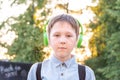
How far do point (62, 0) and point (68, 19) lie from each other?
7674 millimetres

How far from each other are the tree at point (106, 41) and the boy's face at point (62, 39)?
613 cm

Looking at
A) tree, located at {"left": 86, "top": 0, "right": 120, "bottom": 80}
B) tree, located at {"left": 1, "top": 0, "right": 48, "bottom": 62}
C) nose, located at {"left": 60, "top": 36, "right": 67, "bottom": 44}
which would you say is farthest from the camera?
tree, located at {"left": 1, "top": 0, "right": 48, "bottom": 62}

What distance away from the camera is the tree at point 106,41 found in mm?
8039

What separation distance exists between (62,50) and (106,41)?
23.2 ft

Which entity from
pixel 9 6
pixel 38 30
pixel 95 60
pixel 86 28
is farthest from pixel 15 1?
pixel 95 60

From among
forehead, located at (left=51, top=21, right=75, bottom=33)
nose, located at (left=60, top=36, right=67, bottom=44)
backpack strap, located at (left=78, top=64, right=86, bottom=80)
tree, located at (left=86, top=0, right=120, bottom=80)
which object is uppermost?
forehead, located at (left=51, top=21, right=75, bottom=33)

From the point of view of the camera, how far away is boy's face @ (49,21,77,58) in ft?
4.93

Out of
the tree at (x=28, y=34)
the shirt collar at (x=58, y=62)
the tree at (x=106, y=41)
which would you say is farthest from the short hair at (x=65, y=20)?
the tree at (x=28, y=34)

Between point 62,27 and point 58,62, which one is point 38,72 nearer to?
point 58,62

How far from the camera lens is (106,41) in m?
8.52

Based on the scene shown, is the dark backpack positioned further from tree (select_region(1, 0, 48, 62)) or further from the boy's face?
tree (select_region(1, 0, 48, 62))

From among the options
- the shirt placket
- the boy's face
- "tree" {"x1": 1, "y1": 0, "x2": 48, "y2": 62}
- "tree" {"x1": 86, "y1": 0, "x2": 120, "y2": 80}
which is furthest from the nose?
"tree" {"x1": 1, "y1": 0, "x2": 48, "y2": 62}

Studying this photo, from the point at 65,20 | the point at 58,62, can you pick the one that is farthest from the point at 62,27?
the point at 58,62

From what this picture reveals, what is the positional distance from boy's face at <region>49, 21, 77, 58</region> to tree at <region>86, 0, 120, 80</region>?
241 inches
